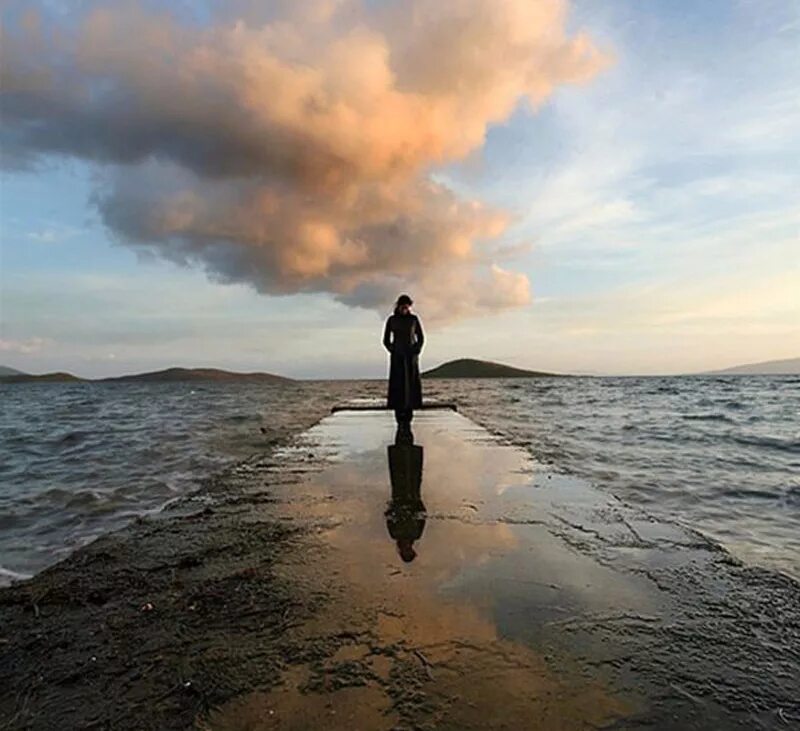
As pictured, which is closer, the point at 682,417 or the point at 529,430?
the point at 529,430

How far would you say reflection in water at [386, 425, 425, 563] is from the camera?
13.5 feet

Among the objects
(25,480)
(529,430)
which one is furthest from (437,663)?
(529,430)

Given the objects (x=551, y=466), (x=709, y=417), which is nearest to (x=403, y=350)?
(x=551, y=466)

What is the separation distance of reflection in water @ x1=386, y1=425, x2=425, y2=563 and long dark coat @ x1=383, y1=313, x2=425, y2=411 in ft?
6.73

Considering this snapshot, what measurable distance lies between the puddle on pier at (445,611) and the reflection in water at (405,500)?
21 millimetres

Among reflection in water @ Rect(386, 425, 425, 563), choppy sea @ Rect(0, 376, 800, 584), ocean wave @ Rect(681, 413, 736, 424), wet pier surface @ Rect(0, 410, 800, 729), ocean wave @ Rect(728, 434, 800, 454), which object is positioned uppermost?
reflection in water @ Rect(386, 425, 425, 563)

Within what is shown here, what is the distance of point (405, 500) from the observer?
5.30 meters

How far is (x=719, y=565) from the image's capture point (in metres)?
3.78

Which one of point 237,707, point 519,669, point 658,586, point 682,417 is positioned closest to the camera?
point 237,707

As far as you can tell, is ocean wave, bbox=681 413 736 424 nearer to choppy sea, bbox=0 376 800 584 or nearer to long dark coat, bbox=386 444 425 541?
choppy sea, bbox=0 376 800 584

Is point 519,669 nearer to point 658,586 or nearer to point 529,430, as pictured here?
point 658,586

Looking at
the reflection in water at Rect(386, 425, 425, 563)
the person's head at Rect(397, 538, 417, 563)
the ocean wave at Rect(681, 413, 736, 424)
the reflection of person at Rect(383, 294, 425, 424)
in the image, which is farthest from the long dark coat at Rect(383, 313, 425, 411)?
the ocean wave at Rect(681, 413, 736, 424)

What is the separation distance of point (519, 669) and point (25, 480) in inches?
435

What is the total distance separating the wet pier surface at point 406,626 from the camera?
2070 millimetres
